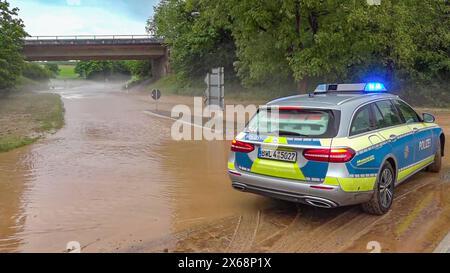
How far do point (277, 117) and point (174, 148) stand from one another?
20.6 ft

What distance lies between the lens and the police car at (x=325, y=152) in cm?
500

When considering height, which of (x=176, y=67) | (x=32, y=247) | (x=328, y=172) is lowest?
(x=32, y=247)

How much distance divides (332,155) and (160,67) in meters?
60.5

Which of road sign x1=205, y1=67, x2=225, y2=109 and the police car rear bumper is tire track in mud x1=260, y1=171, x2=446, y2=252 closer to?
the police car rear bumper

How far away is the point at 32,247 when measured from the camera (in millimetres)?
4762

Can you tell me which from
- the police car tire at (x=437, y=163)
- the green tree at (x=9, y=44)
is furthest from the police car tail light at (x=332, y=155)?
the green tree at (x=9, y=44)

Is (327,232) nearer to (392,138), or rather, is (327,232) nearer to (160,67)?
(392,138)

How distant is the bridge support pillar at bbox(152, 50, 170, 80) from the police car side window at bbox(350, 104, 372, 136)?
53363 millimetres

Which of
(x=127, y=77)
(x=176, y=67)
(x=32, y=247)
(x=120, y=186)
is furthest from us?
(x=127, y=77)

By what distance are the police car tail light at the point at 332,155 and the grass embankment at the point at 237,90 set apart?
2492 cm

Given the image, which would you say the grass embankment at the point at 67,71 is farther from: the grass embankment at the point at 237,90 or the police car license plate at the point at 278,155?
the police car license plate at the point at 278,155

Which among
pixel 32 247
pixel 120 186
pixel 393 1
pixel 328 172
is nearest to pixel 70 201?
pixel 120 186

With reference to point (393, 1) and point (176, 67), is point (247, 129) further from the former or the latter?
point (176, 67)

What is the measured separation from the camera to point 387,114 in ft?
20.4
